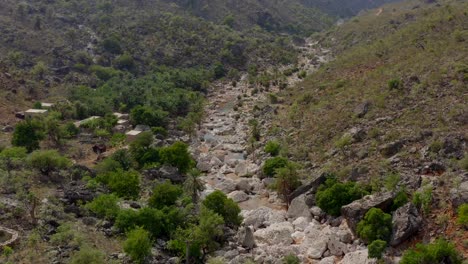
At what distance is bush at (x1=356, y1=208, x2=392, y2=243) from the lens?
38.2 m

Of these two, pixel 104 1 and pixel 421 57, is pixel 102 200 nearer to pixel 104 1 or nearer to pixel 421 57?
pixel 421 57

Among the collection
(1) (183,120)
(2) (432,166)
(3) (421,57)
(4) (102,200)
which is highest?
(3) (421,57)

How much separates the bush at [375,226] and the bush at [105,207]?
22.3 m

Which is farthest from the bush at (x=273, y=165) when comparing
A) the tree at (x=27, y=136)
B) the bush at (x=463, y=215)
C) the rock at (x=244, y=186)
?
the tree at (x=27, y=136)

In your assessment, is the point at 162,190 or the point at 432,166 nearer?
the point at 432,166

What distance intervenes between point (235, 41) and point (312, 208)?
99.9m

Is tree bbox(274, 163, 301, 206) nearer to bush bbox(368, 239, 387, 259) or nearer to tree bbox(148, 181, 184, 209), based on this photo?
tree bbox(148, 181, 184, 209)

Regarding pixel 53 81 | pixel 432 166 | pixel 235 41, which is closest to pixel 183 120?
pixel 53 81

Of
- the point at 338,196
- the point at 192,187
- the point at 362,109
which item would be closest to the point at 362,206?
the point at 338,196

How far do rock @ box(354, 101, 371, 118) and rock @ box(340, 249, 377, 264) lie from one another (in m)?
26.8

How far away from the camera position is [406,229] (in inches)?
1486

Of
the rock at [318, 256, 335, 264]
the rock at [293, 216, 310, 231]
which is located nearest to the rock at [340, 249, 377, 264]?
the rock at [318, 256, 335, 264]

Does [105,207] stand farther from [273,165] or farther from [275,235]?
[273,165]

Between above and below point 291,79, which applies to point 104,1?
above
